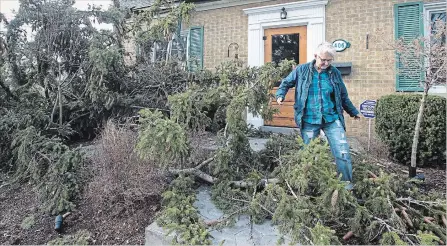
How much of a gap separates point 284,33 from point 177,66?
111 inches

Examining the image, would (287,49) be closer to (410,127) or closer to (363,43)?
(363,43)

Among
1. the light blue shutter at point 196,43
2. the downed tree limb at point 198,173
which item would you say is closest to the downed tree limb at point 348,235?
the downed tree limb at point 198,173

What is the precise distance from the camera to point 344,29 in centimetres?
657

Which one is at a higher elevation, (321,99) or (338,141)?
(321,99)

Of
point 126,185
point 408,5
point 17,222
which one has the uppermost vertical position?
point 408,5

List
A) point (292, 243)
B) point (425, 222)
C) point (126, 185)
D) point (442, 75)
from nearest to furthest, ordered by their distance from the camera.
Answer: point (292, 243) < point (425, 222) < point (126, 185) < point (442, 75)

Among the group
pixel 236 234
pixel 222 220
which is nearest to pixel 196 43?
pixel 222 220

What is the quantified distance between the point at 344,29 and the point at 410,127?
2.75 meters

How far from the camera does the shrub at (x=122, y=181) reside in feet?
11.1

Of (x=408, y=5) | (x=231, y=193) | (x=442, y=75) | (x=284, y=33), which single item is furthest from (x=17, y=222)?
(x=408, y=5)

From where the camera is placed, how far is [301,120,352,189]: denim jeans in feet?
10.5

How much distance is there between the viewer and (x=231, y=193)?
135 inches

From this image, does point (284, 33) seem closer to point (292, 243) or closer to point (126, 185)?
point (126, 185)

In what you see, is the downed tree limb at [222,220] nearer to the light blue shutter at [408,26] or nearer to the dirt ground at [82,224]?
the dirt ground at [82,224]
